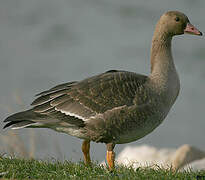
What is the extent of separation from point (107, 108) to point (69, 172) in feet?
4.26

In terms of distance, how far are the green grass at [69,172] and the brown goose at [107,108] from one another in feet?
1.76

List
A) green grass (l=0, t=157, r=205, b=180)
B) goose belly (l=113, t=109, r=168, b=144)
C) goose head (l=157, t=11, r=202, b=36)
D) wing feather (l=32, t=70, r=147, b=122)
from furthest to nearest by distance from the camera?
goose head (l=157, t=11, r=202, b=36)
wing feather (l=32, t=70, r=147, b=122)
goose belly (l=113, t=109, r=168, b=144)
green grass (l=0, t=157, r=205, b=180)

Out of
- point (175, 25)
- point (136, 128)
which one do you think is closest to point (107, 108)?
point (136, 128)

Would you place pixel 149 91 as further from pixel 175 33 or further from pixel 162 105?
pixel 175 33

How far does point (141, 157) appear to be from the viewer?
13.9 m

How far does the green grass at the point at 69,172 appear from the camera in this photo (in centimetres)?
632

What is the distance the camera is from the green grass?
632cm

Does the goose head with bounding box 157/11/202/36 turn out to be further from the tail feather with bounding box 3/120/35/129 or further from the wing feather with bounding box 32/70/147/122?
the tail feather with bounding box 3/120/35/129

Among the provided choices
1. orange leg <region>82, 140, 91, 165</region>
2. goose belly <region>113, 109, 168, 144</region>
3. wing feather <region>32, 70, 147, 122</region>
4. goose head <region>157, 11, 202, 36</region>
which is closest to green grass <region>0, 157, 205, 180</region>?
orange leg <region>82, 140, 91, 165</region>

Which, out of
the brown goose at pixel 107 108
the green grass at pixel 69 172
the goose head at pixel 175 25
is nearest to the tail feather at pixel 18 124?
the brown goose at pixel 107 108

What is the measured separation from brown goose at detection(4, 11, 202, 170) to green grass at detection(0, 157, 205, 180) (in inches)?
21.1

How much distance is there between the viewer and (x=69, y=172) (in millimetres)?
6703

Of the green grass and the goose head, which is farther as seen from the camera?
the goose head

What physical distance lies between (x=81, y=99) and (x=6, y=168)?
5.84 feet
